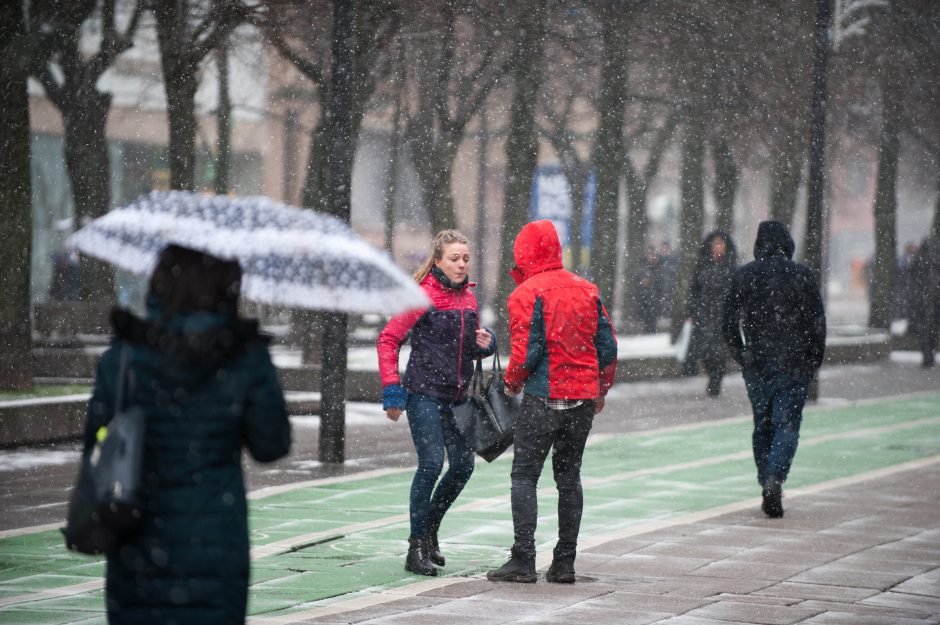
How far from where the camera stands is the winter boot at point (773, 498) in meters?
10.1

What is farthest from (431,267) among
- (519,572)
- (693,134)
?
(693,134)

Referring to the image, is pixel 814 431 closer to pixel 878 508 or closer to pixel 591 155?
pixel 878 508

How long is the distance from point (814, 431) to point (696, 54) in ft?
31.2

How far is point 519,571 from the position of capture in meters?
7.76

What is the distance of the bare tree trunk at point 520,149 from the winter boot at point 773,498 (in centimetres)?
1293

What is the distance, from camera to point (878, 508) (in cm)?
1063

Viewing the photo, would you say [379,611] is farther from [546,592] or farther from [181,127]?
[181,127]

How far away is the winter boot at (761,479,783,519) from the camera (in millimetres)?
10102

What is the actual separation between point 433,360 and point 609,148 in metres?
17.9

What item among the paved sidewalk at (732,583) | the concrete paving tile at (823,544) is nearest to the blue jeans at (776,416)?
the paved sidewalk at (732,583)

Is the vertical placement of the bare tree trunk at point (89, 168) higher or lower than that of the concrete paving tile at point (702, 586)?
higher

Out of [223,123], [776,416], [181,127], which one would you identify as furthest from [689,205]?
[776,416]

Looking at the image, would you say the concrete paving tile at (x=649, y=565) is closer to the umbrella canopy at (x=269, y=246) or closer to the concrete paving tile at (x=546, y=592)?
the concrete paving tile at (x=546, y=592)

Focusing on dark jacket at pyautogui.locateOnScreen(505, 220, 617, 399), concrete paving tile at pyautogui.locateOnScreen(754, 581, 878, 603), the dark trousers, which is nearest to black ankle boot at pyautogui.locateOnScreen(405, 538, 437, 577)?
the dark trousers
